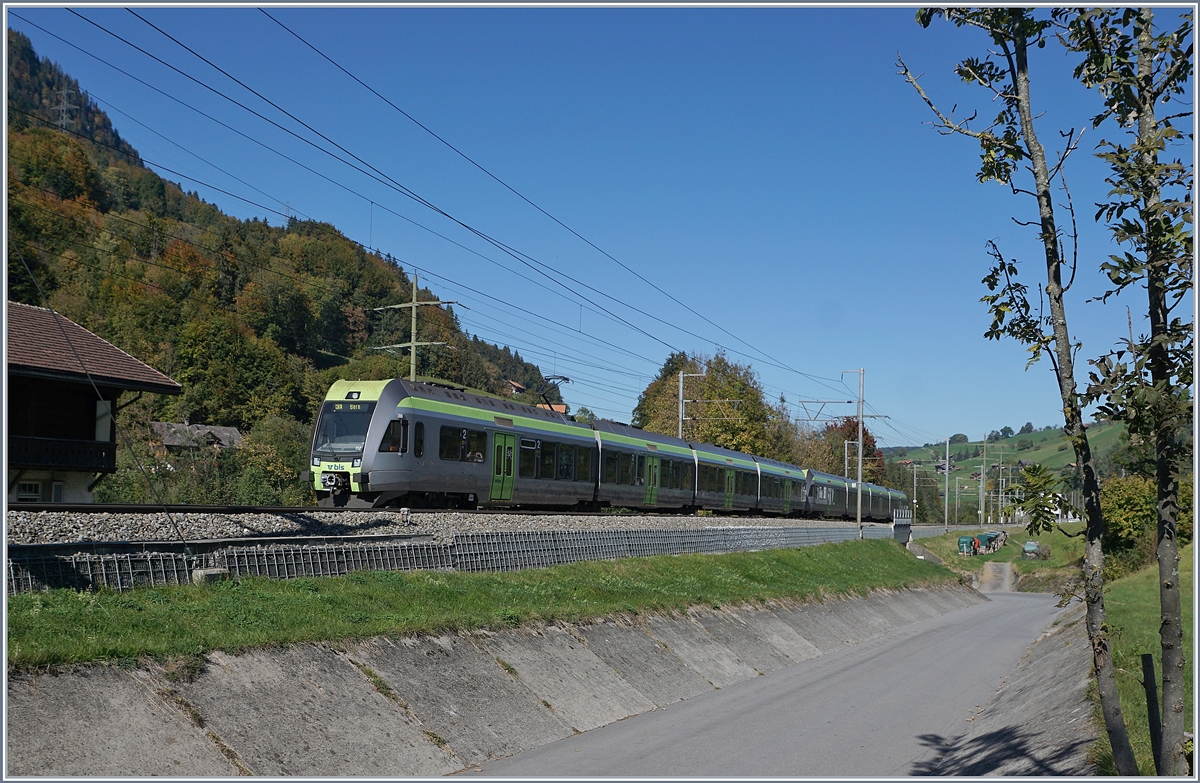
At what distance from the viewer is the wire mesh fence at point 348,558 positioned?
37.1 feet

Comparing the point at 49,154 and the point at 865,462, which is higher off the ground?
the point at 49,154

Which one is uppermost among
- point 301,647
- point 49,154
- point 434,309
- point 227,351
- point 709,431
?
point 49,154

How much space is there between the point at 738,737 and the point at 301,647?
6.32m

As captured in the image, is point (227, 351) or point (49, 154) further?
point (227, 351)

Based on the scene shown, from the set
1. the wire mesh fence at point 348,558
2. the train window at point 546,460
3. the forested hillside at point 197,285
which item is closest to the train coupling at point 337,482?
the wire mesh fence at point 348,558

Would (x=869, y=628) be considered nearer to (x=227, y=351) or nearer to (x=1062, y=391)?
(x=1062, y=391)

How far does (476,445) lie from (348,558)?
39.0ft

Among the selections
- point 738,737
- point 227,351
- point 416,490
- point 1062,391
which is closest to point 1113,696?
point 1062,391

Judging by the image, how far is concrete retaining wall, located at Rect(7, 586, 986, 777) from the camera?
8672 mm

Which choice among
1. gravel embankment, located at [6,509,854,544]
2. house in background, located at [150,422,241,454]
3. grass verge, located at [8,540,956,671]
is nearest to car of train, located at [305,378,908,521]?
gravel embankment, located at [6,509,854,544]

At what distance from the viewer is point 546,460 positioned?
31234 mm

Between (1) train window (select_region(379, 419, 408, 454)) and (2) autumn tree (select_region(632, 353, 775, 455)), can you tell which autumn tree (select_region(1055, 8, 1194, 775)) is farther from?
(2) autumn tree (select_region(632, 353, 775, 455))

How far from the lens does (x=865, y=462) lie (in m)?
114

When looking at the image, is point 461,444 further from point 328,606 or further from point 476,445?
point 328,606
